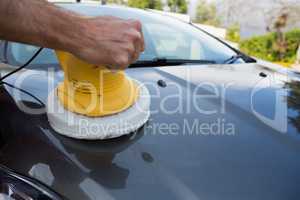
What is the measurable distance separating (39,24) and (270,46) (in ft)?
35.0

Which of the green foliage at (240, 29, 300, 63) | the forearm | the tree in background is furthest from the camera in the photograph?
the tree in background

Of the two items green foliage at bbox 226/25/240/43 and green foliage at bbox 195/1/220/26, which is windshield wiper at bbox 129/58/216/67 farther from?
green foliage at bbox 195/1/220/26

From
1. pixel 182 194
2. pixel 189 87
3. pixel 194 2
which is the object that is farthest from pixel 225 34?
pixel 182 194

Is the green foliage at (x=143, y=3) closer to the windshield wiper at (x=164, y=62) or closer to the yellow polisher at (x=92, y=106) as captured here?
the windshield wiper at (x=164, y=62)

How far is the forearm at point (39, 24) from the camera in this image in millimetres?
770

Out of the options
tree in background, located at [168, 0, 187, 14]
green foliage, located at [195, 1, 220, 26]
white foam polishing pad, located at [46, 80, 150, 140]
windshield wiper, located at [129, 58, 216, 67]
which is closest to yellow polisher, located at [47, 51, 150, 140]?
white foam polishing pad, located at [46, 80, 150, 140]

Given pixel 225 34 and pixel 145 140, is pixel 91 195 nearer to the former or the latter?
pixel 145 140

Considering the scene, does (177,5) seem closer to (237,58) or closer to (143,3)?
(143,3)

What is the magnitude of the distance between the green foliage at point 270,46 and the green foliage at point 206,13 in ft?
10.7

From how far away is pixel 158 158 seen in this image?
3.16 feet

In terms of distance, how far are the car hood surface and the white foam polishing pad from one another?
0.9 inches

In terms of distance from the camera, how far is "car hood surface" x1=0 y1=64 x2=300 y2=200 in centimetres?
86

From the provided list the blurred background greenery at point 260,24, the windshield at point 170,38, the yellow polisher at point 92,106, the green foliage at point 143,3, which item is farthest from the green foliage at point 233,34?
the yellow polisher at point 92,106

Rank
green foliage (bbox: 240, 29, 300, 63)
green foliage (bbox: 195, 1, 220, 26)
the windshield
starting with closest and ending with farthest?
the windshield, green foliage (bbox: 240, 29, 300, 63), green foliage (bbox: 195, 1, 220, 26)
